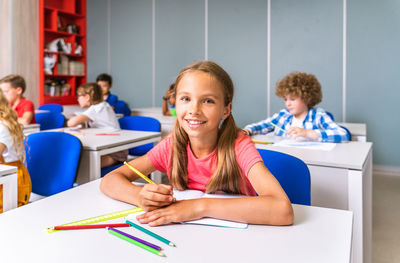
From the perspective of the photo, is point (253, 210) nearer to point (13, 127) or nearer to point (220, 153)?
point (220, 153)

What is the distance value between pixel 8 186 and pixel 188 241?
0.94m

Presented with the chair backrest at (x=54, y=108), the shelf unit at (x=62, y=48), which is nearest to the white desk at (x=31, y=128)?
the chair backrest at (x=54, y=108)

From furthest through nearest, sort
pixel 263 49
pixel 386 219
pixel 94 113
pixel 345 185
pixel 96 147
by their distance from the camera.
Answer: pixel 263 49
pixel 94 113
pixel 386 219
pixel 96 147
pixel 345 185

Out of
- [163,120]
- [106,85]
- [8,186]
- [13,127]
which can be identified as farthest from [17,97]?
[8,186]

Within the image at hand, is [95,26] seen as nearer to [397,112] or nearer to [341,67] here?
[341,67]

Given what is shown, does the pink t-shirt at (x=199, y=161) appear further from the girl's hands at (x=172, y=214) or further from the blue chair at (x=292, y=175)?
the girl's hands at (x=172, y=214)

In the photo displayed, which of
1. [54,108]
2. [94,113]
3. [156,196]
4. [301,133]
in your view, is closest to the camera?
[156,196]

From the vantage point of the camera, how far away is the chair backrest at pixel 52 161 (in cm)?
178

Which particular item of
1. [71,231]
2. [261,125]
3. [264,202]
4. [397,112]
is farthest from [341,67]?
[71,231]

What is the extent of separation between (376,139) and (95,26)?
200 inches

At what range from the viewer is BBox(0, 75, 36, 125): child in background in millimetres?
3277

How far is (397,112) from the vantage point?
4.15 meters

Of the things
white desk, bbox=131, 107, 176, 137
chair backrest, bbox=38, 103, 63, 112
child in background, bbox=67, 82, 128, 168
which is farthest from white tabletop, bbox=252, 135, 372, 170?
chair backrest, bbox=38, 103, 63, 112

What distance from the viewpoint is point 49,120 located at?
3.57 meters
